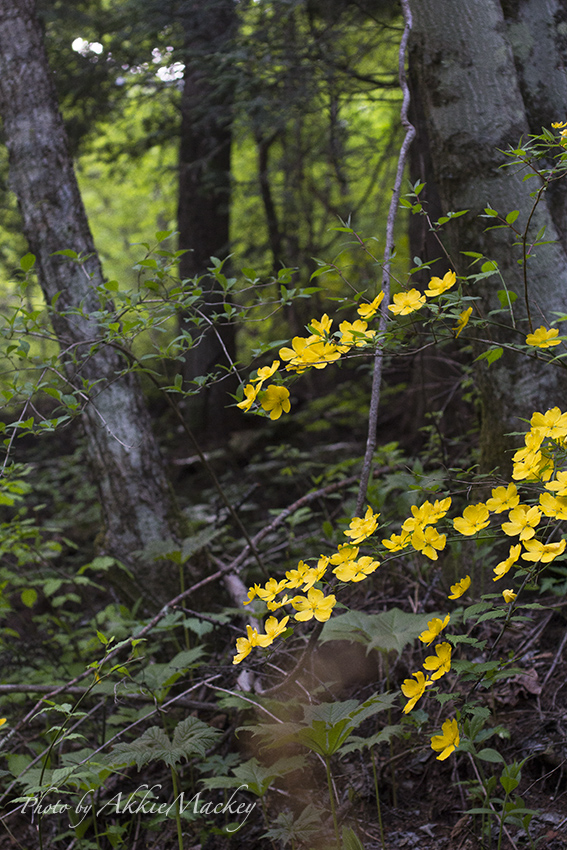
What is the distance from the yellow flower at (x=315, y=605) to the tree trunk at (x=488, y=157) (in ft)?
3.29

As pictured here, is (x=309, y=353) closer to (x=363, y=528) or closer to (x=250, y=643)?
(x=363, y=528)

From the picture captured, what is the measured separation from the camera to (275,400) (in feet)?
4.30

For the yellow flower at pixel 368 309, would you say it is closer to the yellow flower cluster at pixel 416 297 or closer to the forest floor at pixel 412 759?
the yellow flower cluster at pixel 416 297

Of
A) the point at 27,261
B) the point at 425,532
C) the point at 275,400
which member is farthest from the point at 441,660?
the point at 27,261

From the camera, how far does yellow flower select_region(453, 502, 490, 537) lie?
1170mm

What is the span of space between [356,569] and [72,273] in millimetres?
2323

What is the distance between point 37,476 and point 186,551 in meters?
4.47

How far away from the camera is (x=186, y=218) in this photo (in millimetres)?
6082

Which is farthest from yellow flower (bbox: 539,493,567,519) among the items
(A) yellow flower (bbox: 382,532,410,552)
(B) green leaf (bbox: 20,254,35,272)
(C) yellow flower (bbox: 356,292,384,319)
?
(B) green leaf (bbox: 20,254,35,272)

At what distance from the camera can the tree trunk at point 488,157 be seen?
188 cm

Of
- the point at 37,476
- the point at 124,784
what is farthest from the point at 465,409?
the point at 37,476

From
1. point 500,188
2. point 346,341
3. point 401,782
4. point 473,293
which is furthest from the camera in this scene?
point 473,293

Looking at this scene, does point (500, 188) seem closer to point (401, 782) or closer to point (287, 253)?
point (401, 782)

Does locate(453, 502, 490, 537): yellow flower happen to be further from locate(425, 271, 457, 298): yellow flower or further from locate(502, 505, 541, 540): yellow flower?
locate(425, 271, 457, 298): yellow flower
